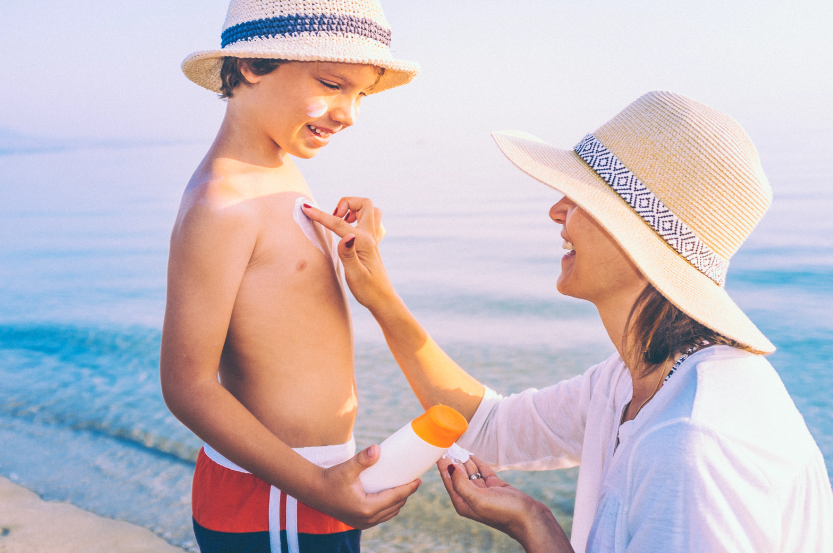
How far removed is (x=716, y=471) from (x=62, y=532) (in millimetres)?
3055

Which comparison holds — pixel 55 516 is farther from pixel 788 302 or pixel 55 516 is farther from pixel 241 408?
pixel 788 302

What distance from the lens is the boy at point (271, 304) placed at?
1.49 metres

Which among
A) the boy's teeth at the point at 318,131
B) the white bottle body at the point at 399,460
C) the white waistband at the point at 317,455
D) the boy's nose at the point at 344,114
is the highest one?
the boy's nose at the point at 344,114

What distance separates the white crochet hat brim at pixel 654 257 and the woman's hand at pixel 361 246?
0.49 metres

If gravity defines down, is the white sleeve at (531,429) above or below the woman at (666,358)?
below

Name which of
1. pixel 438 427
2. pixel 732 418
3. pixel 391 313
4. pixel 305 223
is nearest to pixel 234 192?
pixel 305 223

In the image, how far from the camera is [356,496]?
1.47 meters

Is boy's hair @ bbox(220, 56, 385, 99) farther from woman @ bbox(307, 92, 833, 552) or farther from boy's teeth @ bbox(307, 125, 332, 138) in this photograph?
woman @ bbox(307, 92, 833, 552)

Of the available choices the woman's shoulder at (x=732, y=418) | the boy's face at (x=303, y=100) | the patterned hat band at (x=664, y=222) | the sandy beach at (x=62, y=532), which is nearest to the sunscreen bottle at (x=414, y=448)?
the woman's shoulder at (x=732, y=418)

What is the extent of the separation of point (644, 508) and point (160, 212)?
15.5 metres

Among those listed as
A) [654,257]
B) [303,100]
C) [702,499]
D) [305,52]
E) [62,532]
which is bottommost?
[62,532]

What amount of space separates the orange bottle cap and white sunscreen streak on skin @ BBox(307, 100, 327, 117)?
2.80ft

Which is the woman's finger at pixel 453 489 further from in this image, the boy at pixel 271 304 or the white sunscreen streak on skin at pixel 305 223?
the white sunscreen streak on skin at pixel 305 223

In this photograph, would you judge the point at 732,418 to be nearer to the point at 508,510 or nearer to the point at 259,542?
the point at 508,510
